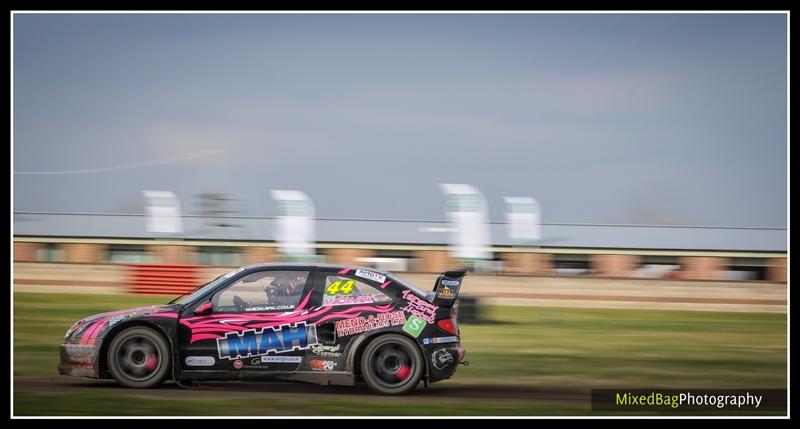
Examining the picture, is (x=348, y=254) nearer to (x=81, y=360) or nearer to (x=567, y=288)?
(x=567, y=288)

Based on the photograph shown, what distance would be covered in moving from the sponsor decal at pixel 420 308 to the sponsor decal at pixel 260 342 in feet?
3.28

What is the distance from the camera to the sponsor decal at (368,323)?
28.5ft

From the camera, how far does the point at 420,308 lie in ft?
28.8

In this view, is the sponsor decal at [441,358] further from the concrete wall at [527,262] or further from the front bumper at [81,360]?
the concrete wall at [527,262]

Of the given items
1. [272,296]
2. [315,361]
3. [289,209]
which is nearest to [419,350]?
[315,361]

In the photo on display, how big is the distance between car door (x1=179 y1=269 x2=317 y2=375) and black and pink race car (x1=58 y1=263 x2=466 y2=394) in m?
0.01

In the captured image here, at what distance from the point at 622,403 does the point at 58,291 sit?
20.9 metres

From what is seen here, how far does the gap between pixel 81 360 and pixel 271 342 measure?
6.32 ft

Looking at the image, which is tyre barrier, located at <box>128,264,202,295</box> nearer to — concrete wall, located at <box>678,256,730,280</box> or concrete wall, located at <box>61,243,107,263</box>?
concrete wall, located at <box>61,243,107,263</box>

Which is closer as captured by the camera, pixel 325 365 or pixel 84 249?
pixel 325 365

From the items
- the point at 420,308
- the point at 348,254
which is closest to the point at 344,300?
the point at 420,308

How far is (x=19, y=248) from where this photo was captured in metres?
40.5

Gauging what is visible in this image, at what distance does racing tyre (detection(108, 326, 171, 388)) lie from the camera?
863cm

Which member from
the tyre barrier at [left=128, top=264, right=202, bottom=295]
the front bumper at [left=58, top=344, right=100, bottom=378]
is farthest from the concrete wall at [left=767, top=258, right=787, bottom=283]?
the front bumper at [left=58, top=344, right=100, bottom=378]
